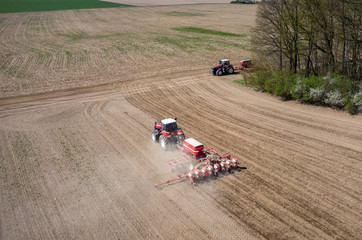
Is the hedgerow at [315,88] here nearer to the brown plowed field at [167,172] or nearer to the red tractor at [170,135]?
the brown plowed field at [167,172]

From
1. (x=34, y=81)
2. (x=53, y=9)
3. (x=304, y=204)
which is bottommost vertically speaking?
(x=304, y=204)

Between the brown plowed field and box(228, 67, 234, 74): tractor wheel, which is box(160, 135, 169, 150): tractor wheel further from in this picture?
box(228, 67, 234, 74): tractor wheel

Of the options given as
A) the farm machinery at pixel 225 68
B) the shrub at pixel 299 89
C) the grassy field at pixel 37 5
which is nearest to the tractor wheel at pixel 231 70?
the farm machinery at pixel 225 68

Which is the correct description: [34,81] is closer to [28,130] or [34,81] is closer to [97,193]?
[28,130]

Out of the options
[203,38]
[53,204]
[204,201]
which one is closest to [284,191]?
[204,201]

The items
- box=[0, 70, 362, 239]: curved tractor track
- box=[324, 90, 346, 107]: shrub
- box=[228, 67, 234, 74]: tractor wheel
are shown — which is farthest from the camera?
box=[228, 67, 234, 74]: tractor wheel

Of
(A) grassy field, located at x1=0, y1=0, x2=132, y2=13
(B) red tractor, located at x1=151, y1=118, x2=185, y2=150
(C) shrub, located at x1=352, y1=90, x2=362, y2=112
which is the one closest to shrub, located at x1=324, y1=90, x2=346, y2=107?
(C) shrub, located at x1=352, y1=90, x2=362, y2=112

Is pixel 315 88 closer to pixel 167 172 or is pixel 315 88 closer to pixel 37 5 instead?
pixel 167 172
